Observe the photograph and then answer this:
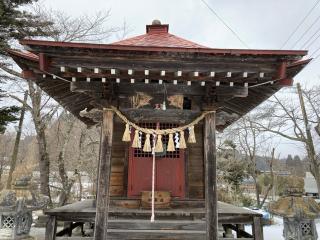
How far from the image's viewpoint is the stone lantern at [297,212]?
5742 millimetres

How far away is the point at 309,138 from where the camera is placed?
65.3ft

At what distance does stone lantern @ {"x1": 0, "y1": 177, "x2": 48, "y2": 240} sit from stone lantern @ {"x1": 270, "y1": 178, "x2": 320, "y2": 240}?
5.65 metres

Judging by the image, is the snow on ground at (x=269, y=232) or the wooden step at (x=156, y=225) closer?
the wooden step at (x=156, y=225)

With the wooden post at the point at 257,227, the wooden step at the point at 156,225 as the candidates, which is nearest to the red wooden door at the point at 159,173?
the wooden step at the point at 156,225

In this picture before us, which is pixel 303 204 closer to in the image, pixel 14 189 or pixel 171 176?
pixel 171 176

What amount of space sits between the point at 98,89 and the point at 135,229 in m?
3.50

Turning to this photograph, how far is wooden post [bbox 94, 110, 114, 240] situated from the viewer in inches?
206

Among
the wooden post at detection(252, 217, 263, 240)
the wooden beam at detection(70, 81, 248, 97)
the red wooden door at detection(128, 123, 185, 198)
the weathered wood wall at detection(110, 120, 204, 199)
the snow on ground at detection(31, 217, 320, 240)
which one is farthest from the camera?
the snow on ground at detection(31, 217, 320, 240)

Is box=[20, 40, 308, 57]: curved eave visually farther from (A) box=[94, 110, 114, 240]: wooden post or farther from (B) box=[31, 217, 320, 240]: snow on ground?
(B) box=[31, 217, 320, 240]: snow on ground

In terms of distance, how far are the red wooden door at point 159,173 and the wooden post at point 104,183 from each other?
90.3 inches

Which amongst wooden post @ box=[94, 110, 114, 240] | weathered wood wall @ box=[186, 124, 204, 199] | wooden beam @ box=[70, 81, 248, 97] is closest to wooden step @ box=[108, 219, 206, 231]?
weathered wood wall @ box=[186, 124, 204, 199]

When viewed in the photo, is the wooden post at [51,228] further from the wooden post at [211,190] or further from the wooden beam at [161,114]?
the wooden post at [211,190]

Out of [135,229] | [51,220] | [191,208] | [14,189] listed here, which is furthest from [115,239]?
[14,189]

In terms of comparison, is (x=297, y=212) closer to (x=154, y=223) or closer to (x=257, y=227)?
(x=257, y=227)
